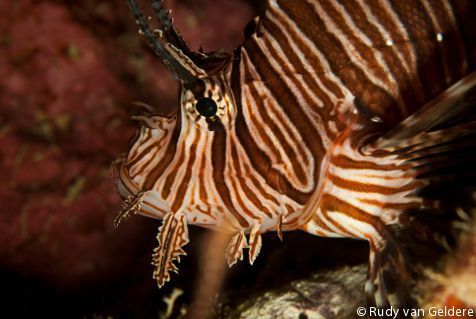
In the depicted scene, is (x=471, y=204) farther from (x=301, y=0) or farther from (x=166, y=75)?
(x=166, y=75)

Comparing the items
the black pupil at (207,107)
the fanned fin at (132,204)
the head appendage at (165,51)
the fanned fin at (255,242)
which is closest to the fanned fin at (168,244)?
the fanned fin at (132,204)

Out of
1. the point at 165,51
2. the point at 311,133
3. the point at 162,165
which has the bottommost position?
the point at 162,165

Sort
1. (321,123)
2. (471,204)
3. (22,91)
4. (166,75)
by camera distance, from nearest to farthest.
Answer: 1. (471,204)
2. (321,123)
3. (22,91)
4. (166,75)

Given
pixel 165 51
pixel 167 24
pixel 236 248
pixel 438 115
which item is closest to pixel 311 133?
pixel 438 115

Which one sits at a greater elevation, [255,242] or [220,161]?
[220,161]

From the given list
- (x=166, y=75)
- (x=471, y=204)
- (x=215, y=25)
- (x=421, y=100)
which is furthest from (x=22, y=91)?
(x=471, y=204)

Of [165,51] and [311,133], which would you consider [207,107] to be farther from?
[311,133]

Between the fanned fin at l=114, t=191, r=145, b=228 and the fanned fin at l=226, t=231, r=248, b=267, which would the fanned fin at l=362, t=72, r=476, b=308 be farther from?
the fanned fin at l=114, t=191, r=145, b=228
